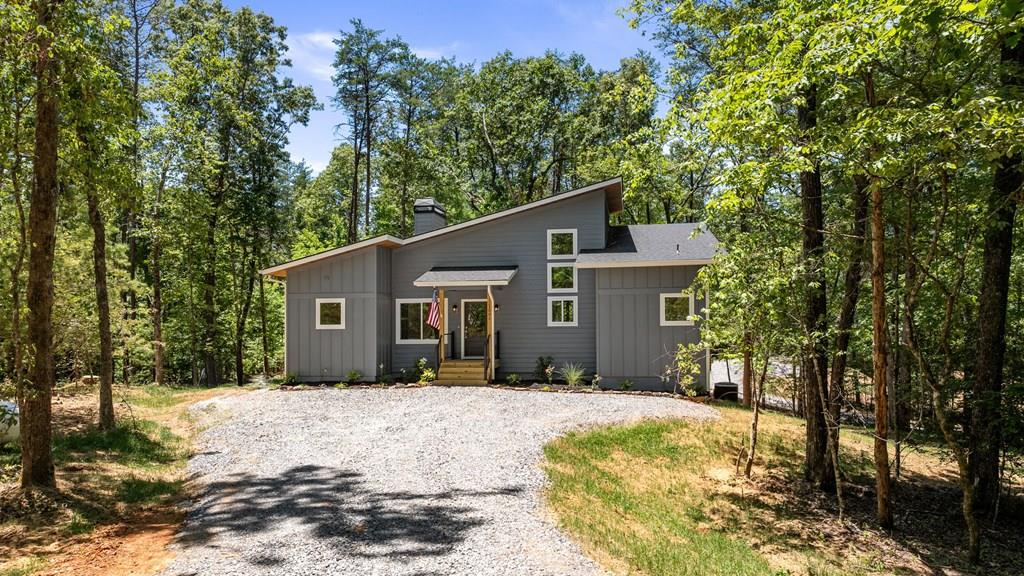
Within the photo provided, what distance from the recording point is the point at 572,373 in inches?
550

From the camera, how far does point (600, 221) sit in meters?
15.2

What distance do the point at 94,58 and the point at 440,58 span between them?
2214 cm

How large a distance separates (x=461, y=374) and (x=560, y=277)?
149 inches

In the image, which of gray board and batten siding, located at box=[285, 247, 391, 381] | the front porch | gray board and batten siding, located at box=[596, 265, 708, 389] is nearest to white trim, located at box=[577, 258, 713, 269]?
gray board and batten siding, located at box=[596, 265, 708, 389]

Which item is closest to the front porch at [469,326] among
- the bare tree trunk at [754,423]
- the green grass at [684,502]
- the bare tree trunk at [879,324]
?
the green grass at [684,502]

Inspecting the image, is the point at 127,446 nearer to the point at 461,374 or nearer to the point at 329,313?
the point at 329,313

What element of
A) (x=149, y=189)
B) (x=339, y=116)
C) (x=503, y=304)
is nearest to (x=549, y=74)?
(x=339, y=116)

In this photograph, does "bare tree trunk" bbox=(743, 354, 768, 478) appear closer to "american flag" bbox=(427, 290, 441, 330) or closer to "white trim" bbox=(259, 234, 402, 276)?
"american flag" bbox=(427, 290, 441, 330)

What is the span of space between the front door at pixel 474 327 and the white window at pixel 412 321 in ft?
3.08

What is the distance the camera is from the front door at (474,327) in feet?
51.6

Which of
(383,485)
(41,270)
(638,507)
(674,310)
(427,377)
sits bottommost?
(638,507)

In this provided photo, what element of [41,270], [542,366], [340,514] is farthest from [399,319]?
[340,514]

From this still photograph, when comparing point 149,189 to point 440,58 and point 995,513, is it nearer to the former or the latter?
point 440,58

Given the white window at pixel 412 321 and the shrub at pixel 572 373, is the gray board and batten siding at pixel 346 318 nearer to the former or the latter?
the white window at pixel 412 321
